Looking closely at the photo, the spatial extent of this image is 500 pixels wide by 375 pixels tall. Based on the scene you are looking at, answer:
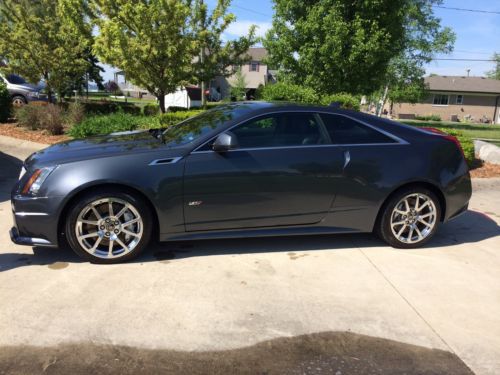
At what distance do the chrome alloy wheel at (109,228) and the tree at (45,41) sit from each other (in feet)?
30.3

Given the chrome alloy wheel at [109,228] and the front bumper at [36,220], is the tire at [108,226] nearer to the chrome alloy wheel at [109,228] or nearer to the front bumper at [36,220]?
the chrome alloy wheel at [109,228]

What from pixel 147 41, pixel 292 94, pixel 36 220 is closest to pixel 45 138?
pixel 147 41

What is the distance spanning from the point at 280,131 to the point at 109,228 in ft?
6.19

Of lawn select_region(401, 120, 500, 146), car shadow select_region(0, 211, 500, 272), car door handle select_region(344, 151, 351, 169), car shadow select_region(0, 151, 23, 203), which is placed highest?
car door handle select_region(344, 151, 351, 169)

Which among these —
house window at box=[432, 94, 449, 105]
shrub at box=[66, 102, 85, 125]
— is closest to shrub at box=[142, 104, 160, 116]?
shrub at box=[66, 102, 85, 125]

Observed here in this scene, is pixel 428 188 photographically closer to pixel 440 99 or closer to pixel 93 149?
pixel 93 149

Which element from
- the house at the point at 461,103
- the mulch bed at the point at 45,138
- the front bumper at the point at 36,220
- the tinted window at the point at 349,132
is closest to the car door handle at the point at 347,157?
the tinted window at the point at 349,132

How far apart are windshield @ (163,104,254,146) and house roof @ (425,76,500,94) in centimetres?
4605

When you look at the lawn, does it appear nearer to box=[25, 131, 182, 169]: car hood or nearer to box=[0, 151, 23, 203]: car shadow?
box=[25, 131, 182, 169]: car hood

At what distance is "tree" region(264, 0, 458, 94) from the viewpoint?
11516 mm

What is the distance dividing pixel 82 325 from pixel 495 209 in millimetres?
6014

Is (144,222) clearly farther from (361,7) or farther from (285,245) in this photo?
(361,7)

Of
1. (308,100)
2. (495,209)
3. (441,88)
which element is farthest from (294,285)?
(441,88)

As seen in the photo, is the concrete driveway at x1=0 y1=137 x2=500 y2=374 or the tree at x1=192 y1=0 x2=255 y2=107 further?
the tree at x1=192 y1=0 x2=255 y2=107
